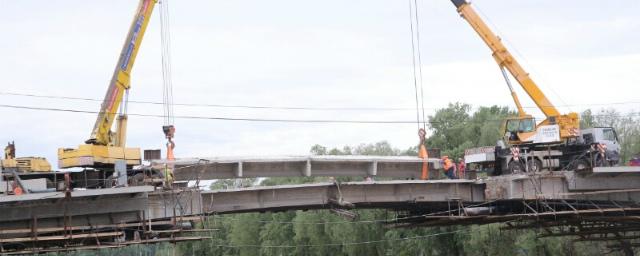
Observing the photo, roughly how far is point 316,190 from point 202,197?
18.1 feet

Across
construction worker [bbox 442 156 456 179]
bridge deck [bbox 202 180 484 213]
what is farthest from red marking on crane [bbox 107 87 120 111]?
construction worker [bbox 442 156 456 179]

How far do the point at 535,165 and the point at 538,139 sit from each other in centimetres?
205

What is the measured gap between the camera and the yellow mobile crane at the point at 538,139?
43.4 meters

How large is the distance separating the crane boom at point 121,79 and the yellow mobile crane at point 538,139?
622 inches

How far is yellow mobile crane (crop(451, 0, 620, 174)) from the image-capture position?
43438mm

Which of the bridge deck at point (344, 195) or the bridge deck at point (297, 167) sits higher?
the bridge deck at point (297, 167)

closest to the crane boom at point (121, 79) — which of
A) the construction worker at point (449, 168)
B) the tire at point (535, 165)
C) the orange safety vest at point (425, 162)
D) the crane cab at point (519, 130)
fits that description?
the orange safety vest at point (425, 162)

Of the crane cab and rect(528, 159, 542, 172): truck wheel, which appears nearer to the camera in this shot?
rect(528, 159, 542, 172): truck wheel

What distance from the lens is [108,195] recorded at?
115ft

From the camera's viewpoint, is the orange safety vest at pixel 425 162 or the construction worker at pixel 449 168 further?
the orange safety vest at pixel 425 162

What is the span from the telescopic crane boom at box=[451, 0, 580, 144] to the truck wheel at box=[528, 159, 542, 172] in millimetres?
1723

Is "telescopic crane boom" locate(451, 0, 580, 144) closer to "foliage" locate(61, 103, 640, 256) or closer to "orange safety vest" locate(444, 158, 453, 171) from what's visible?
"orange safety vest" locate(444, 158, 453, 171)

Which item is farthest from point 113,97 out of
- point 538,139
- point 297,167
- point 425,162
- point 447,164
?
point 538,139

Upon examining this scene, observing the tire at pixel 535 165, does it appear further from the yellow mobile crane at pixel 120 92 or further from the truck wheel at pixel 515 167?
the yellow mobile crane at pixel 120 92
